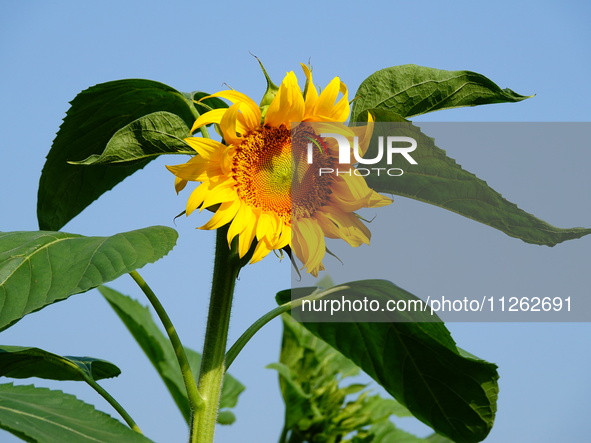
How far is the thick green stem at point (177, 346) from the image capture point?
0.94 metres

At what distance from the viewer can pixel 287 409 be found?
2061mm

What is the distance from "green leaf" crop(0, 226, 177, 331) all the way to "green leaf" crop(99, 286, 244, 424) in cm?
102

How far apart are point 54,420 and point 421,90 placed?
0.64 m

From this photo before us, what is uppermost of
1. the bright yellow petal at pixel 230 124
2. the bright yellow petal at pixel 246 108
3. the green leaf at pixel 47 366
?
the bright yellow petal at pixel 246 108

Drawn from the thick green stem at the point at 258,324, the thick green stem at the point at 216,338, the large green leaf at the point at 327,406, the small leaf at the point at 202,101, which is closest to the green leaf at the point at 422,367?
the thick green stem at the point at 258,324

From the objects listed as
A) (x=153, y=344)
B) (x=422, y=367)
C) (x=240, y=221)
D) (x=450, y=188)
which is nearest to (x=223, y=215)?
(x=240, y=221)

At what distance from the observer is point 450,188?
969 mm

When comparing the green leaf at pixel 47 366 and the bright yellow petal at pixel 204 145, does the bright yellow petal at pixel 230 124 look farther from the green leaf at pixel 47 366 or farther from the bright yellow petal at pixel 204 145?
the green leaf at pixel 47 366

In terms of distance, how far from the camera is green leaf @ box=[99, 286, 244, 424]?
1.91m

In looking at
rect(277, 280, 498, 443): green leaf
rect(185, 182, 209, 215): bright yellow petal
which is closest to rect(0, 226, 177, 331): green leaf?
rect(185, 182, 209, 215): bright yellow petal

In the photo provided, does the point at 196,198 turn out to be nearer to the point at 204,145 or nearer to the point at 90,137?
the point at 204,145

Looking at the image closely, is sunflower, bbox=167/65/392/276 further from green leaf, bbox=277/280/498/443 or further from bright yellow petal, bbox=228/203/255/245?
green leaf, bbox=277/280/498/443

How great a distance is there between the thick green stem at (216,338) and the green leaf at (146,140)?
0.45ft

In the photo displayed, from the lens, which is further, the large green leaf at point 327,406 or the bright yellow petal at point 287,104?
the large green leaf at point 327,406
